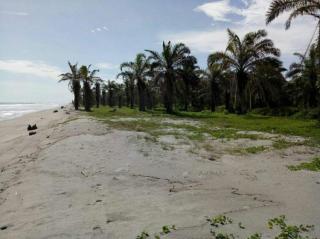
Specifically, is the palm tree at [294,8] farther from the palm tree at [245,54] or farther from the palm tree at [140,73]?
the palm tree at [140,73]

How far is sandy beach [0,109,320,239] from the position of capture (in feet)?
20.2

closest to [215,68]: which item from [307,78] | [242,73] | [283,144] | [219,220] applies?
[242,73]

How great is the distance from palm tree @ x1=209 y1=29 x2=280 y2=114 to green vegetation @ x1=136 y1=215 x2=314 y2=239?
2941 centimetres

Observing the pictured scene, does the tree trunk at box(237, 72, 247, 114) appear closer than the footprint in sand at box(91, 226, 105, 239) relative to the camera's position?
No

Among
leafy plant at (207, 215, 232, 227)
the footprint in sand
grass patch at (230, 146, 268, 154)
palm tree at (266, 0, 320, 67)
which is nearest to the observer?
the footprint in sand

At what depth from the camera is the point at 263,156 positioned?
11922mm

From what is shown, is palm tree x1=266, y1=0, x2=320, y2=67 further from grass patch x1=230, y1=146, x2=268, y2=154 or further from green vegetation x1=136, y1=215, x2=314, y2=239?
green vegetation x1=136, y1=215, x2=314, y2=239

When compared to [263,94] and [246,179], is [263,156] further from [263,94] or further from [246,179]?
→ [263,94]

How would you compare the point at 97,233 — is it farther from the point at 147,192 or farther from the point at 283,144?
the point at 283,144

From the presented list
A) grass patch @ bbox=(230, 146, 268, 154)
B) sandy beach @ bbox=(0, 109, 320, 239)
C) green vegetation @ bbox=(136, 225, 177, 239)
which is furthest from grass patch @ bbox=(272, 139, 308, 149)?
green vegetation @ bbox=(136, 225, 177, 239)

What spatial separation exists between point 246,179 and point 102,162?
440 centimetres

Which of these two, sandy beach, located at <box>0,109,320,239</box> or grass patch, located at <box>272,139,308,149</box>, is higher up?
grass patch, located at <box>272,139,308,149</box>

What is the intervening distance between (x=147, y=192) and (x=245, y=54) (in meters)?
28.6

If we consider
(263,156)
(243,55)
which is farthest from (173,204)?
(243,55)
